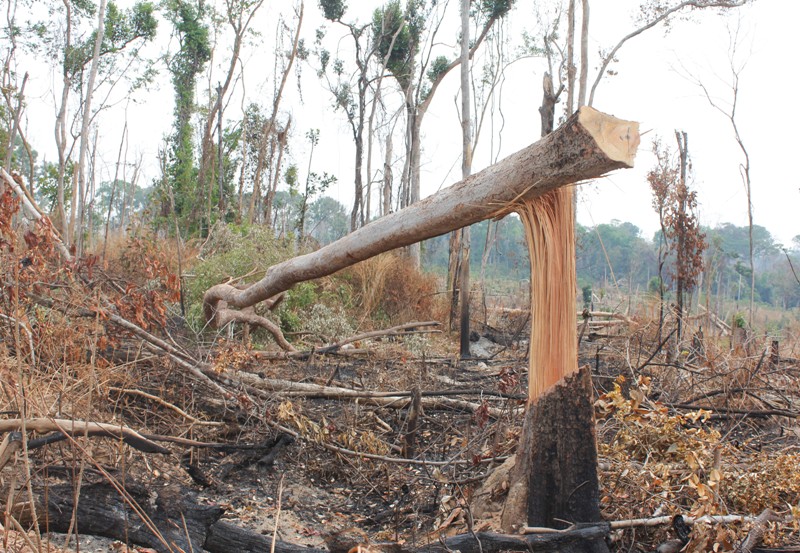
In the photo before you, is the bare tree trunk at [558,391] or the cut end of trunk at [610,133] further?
the bare tree trunk at [558,391]

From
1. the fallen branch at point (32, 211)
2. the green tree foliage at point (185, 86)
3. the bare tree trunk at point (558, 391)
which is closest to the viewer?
the bare tree trunk at point (558, 391)

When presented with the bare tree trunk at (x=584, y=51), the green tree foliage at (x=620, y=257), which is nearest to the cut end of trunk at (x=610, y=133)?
the bare tree trunk at (x=584, y=51)

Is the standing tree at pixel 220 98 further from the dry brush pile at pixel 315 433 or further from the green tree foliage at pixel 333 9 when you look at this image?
the dry brush pile at pixel 315 433

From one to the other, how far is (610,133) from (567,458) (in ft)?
4.01

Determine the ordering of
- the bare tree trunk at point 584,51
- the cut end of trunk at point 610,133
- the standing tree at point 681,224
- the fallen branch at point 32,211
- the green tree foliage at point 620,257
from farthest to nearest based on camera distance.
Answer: the green tree foliage at point 620,257 < the bare tree trunk at point 584,51 < the standing tree at point 681,224 < the fallen branch at point 32,211 < the cut end of trunk at point 610,133

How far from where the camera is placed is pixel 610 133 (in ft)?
6.64

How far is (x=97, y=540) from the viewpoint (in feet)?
8.42

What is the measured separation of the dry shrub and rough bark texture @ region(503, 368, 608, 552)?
8151mm

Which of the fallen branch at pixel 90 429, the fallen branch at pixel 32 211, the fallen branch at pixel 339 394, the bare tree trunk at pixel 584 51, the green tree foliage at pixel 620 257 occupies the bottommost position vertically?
the fallen branch at pixel 339 394

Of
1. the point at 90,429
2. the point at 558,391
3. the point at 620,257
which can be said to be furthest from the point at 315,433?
the point at 620,257

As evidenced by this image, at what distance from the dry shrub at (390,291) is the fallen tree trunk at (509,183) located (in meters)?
7.52

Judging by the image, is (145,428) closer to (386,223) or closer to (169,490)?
(169,490)

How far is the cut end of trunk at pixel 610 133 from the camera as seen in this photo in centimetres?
201

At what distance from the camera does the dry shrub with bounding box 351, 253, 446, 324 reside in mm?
10930
